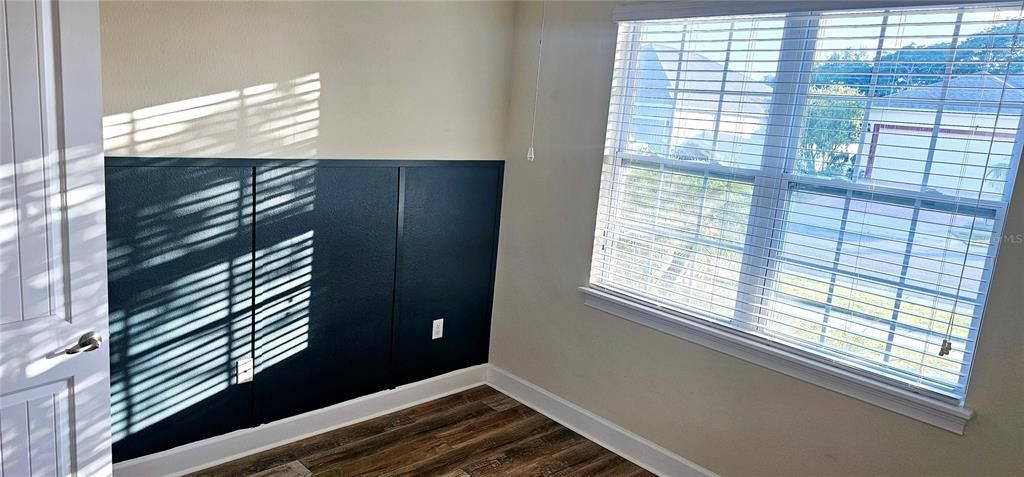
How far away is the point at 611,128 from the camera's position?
3119 millimetres

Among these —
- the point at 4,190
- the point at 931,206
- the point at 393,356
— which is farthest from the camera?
the point at 393,356

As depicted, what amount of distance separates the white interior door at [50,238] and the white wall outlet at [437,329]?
1780mm

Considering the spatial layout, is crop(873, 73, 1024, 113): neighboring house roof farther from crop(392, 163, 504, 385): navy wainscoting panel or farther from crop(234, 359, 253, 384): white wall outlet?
crop(234, 359, 253, 384): white wall outlet

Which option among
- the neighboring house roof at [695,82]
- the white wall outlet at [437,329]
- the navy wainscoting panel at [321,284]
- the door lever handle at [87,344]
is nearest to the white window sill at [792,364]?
the white wall outlet at [437,329]

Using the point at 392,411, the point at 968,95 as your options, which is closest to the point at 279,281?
the point at 392,411

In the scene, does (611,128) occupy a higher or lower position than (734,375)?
higher

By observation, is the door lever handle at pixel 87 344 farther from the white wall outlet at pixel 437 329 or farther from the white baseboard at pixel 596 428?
the white baseboard at pixel 596 428

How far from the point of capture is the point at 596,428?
328 centimetres

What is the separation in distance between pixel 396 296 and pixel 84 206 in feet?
5.44

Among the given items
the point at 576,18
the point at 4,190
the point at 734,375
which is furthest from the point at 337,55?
the point at 734,375

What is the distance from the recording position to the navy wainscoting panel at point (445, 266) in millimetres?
3307

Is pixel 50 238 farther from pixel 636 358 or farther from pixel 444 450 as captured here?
pixel 636 358

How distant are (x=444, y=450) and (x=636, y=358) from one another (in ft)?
3.17

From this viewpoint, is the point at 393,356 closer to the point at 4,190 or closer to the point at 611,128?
the point at 611,128
